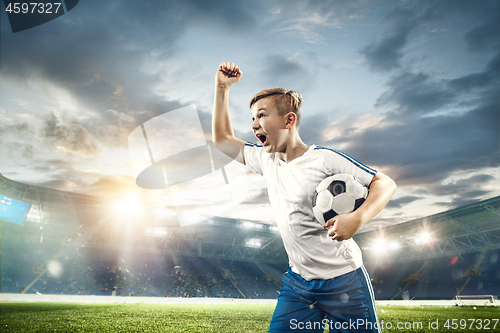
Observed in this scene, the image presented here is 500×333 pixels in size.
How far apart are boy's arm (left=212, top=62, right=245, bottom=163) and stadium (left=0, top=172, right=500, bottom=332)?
69.6 feet

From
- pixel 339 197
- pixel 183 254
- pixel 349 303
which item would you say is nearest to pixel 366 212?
pixel 339 197

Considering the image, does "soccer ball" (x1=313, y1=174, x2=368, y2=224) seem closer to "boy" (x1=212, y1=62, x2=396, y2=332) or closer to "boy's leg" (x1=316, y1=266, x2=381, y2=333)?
"boy" (x1=212, y1=62, x2=396, y2=332)

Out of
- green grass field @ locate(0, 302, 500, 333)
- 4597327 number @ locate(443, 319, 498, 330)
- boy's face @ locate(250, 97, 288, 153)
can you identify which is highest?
boy's face @ locate(250, 97, 288, 153)

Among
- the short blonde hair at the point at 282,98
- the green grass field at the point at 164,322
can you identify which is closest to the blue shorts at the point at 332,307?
the short blonde hair at the point at 282,98

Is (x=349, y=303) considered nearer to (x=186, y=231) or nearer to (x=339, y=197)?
(x=339, y=197)

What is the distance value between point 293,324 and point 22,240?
33670 mm

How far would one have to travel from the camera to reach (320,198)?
6.09 feet

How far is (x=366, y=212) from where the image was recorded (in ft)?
5.34

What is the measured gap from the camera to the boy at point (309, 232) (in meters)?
1.81

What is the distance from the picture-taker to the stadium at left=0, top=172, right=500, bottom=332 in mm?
23766

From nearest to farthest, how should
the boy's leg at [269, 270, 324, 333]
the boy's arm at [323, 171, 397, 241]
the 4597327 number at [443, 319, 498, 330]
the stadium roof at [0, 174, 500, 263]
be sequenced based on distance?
the boy's arm at [323, 171, 397, 241] → the boy's leg at [269, 270, 324, 333] → the 4597327 number at [443, 319, 498, 330] → the stadium roof at [0, 174, 500, 263]

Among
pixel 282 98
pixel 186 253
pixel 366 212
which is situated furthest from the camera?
pixel 186 253

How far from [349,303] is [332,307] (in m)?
0.12

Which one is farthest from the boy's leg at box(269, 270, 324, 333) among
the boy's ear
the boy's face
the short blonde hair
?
the short blonde hair
